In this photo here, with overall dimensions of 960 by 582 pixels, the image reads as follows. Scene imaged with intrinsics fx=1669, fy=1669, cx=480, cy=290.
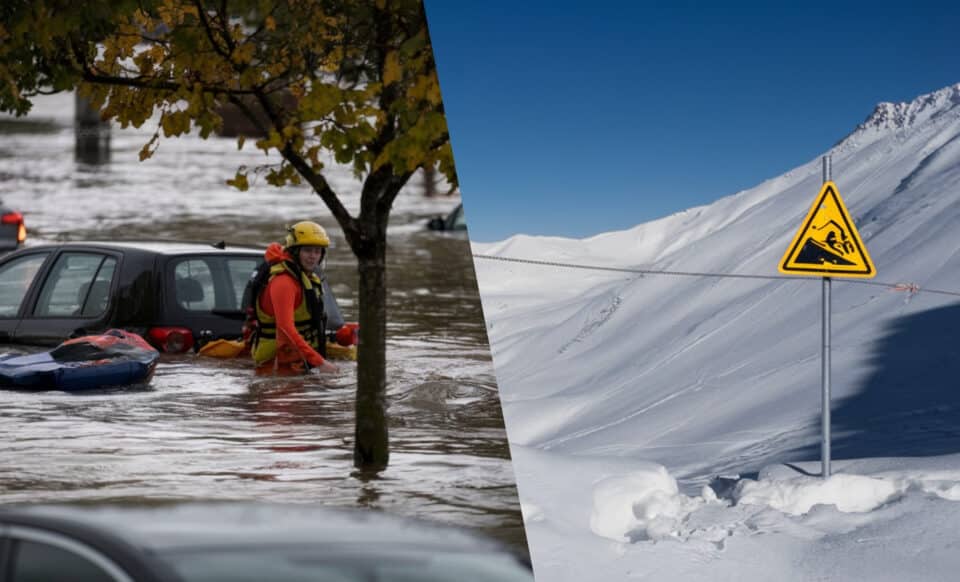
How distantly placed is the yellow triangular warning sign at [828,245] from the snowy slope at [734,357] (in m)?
3.00

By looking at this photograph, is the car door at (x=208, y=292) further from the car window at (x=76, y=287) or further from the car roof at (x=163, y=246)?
the car window at (x=76, y=287)

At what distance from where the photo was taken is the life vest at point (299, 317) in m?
8.13

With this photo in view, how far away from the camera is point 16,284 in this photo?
8.44 m

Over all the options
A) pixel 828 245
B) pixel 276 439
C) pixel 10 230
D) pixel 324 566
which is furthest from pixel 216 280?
pixel 10 230

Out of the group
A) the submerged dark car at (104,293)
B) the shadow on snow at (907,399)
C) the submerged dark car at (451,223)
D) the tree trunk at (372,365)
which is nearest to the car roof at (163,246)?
the submerged dark car at (104,293)

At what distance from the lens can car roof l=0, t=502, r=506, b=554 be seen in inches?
180

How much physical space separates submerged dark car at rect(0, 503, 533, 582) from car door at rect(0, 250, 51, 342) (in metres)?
3.27

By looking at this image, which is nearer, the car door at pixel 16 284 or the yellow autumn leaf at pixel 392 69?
the yellow autumn leaf at pixel 392 69

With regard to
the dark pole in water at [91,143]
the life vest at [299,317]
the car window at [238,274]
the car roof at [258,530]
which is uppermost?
the dark pole in water at [91,143]

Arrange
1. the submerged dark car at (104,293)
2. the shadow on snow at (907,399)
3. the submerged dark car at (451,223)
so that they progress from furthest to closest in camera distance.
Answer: the shadow on snow at (907,399), the submerged dark car at (451,223), the submerged dark car at (104,293)

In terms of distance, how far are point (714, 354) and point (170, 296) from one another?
46370 millimetres

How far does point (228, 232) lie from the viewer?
76.7ft

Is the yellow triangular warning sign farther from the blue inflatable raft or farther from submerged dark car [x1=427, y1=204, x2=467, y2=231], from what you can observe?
submerged dark car [x1=427, y1=204, x2=467, y2=231]

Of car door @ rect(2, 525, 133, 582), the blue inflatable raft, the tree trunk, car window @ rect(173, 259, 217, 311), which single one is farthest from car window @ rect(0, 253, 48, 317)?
car door @ rect(2, 525, 133, 582)
